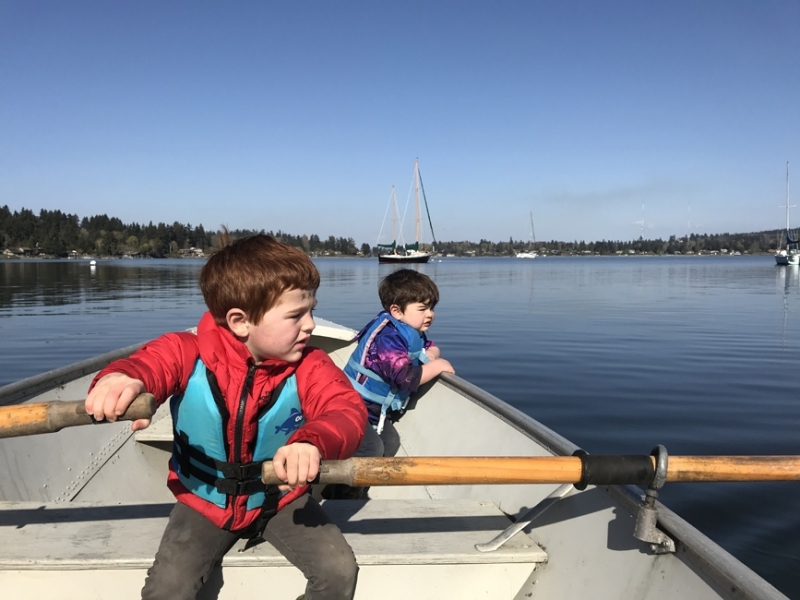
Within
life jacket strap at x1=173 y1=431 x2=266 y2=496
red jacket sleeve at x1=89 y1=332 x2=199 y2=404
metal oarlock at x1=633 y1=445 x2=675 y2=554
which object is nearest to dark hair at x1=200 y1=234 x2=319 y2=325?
red jacket sleeve at x1=89 y1=332 x2=199 y2=404

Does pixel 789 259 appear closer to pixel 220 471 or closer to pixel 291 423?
pixel 291 423

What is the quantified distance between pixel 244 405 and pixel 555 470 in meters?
1.07

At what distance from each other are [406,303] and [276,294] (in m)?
2.00

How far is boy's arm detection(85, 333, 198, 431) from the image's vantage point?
1629mm

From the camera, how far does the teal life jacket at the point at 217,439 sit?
2.02 m

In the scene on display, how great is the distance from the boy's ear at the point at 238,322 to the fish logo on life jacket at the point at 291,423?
13.4 inches

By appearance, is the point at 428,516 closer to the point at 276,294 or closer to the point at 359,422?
the point at 359,422

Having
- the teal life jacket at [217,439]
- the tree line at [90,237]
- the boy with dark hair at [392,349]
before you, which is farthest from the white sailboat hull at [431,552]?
the tree line at [90,237]

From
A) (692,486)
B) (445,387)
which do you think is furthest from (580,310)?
(445,387)

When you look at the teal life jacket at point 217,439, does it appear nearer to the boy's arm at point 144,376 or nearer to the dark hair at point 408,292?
the boy's arm at point 144,376

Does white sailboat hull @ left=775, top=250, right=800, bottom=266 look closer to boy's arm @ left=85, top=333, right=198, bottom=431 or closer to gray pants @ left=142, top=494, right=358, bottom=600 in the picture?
gray pants @ left=142, top=494, right=358, bottom=600

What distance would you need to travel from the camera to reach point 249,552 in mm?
2148

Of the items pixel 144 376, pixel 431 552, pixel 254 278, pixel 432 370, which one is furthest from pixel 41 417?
pixel 432 370

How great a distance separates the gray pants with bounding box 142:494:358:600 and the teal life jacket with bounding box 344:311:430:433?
169 cm
